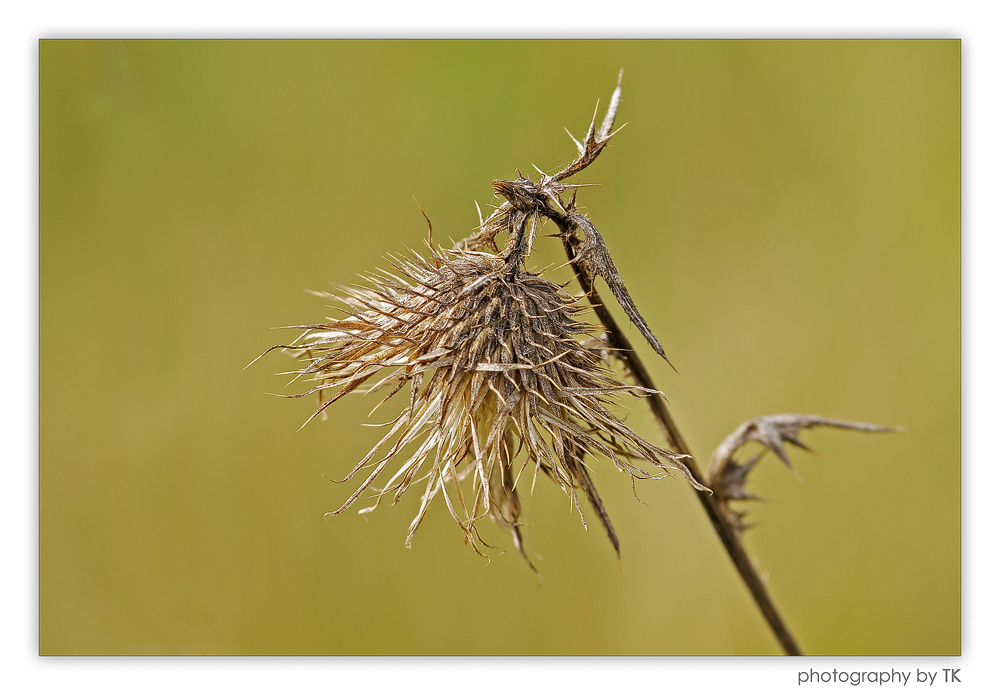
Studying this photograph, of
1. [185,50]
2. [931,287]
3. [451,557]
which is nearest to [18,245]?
[185,50]

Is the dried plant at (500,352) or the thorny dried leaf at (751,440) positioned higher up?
the dried plant at (500,352)

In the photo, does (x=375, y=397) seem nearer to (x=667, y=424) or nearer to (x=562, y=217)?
(x=667, y=424)

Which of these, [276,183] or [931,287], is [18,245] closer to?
[276,183]

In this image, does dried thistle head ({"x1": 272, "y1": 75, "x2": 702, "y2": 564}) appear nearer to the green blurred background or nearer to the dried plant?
the dried plant

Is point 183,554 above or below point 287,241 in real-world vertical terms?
below

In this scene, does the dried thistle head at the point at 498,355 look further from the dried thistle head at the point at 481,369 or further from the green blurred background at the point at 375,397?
the green blurred background at the point at 375,397

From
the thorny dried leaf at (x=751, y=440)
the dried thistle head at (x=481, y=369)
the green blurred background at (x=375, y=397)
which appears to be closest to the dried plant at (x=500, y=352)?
the dried thistle head at (x=481, y=369)

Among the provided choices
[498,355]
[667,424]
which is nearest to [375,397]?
[667,424]

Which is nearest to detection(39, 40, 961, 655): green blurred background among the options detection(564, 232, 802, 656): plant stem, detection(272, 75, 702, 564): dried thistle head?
detection(564, 232, 802, 656): plant stem
